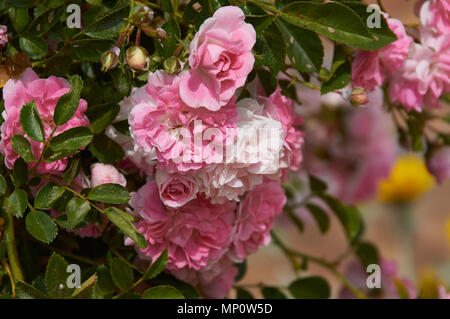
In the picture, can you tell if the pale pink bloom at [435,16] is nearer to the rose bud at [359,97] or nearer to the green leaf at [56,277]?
the rose bud at [359,97]

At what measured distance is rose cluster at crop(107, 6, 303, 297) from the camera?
51 cm

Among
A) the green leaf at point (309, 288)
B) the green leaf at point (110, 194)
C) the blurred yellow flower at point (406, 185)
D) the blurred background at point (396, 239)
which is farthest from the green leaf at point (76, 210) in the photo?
the blurred yellow flower at point (406, 185)

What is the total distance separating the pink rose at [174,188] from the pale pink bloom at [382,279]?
1.49 ft

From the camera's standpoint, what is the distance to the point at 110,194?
1.83ft

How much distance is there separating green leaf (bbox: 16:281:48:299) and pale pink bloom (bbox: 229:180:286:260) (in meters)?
0.21

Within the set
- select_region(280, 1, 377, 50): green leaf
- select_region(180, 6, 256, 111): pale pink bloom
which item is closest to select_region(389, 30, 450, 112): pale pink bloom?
select_region(280, 1, 377, 50): green leaf

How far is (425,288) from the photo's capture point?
73cm

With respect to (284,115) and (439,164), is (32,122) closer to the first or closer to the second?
(284,115)

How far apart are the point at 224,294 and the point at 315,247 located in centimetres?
144

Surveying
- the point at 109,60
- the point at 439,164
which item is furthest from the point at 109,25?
the point at 439,164

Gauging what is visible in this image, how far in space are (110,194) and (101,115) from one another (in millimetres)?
74

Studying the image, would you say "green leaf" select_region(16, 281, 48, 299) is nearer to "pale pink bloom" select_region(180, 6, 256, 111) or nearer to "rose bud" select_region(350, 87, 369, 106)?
"pale pink bloom" select_region(180, 6, 256, 111)

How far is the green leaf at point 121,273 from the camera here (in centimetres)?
56
